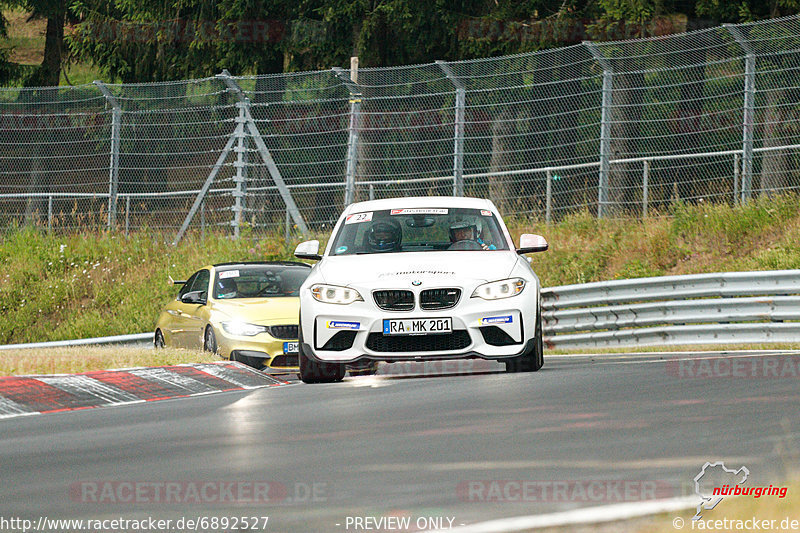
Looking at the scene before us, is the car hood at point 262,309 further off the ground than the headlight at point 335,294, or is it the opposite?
the headlight at point 335,294

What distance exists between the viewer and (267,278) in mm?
16656

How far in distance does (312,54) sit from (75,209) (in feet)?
41.0

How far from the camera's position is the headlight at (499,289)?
11586 millimetres

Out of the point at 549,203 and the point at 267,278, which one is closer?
the point at 267,278

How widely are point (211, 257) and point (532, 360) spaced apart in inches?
496

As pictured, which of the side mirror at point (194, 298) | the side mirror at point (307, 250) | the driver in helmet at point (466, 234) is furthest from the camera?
the side mirror at point (194, 298)

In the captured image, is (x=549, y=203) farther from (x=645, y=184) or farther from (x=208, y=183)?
(x=208, y=183)

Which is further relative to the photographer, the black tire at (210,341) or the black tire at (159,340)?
the black tire at (159,340)

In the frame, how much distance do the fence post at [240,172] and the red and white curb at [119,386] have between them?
1086cm

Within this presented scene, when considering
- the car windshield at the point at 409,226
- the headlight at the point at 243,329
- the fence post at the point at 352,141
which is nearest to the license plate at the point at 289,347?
the headlight at the point at 243,329

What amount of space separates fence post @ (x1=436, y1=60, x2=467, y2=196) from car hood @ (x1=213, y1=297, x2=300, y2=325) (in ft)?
23.4

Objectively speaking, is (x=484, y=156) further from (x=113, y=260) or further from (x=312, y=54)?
(x=312, y=54)
